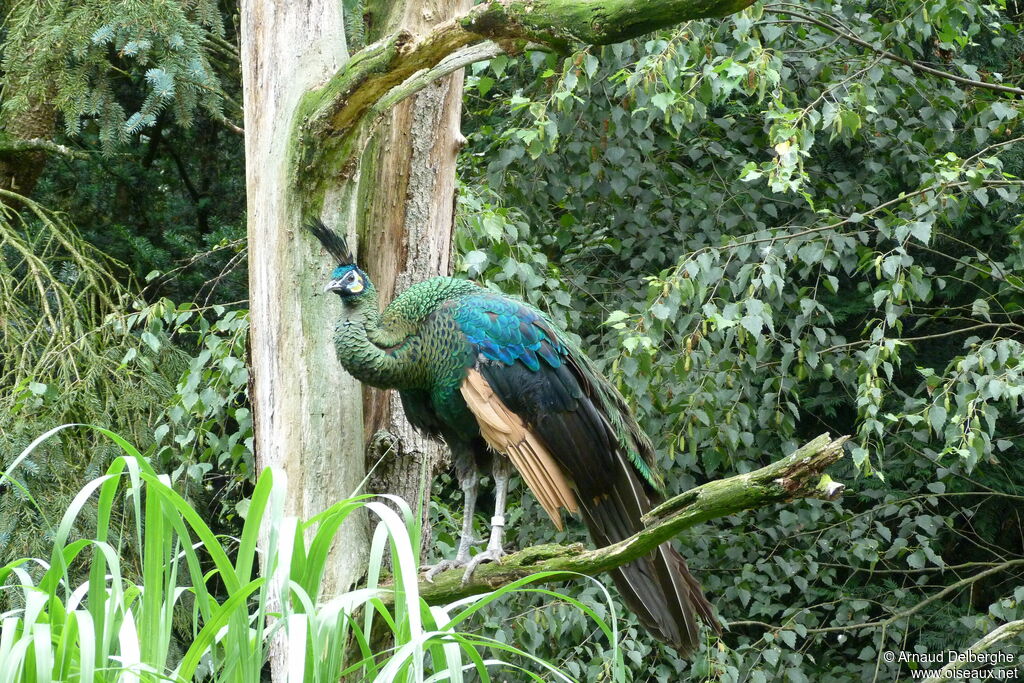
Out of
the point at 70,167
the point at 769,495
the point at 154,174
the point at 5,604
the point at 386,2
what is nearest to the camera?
the point at 769,495

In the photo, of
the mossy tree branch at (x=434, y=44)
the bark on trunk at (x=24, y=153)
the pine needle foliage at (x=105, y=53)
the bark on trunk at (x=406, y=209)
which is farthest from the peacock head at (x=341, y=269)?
the bark on trunk at (x=24, y=153)

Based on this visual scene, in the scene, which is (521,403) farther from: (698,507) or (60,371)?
(60,371)

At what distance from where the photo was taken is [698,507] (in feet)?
6.75

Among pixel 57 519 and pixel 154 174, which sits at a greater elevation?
pixel 154 174

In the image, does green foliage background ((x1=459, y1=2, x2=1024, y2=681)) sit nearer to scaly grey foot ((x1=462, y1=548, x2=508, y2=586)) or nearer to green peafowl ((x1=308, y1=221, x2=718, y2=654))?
green peafowl ((x1=308, y1=221, x2=718, y2=654))

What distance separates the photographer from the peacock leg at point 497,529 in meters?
2.57

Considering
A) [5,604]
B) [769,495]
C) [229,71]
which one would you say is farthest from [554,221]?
[769,495]

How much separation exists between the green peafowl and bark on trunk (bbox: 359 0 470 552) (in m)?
0.10

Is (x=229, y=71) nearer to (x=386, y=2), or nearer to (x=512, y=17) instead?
(x=386, y=2)

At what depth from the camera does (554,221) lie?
5527mm

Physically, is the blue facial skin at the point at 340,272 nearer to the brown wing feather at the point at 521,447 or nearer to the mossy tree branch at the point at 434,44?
the mossy tree branch at the point at 434,44

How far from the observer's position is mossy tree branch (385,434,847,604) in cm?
192

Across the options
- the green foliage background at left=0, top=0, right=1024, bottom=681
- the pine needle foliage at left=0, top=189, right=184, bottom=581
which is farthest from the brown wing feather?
the pine needle foliage at left=0, top=189, right=184, bottom=581

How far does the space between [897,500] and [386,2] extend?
3.04m
